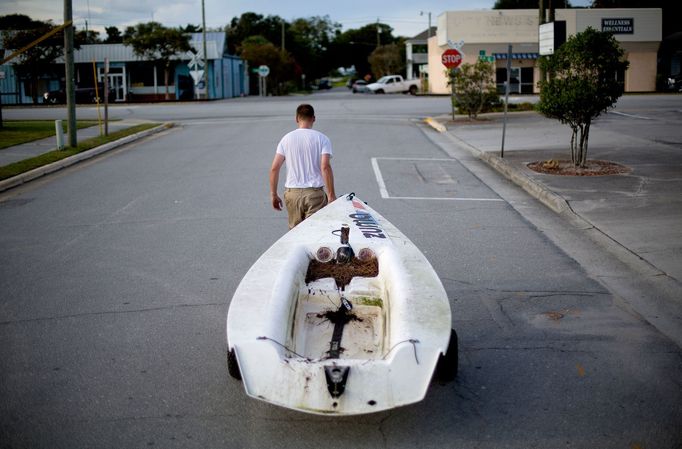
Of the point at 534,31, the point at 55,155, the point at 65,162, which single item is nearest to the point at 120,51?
the point at 534,31

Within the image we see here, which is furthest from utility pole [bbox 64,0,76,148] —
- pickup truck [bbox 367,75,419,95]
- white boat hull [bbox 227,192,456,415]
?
pickup truck [bbox 367,75,419,95]

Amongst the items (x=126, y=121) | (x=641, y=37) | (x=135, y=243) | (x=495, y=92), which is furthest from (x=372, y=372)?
(x=641, y=37)

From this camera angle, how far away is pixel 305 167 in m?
7.50

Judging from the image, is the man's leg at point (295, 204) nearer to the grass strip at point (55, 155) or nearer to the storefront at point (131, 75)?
the grass strip at point (55, 155)

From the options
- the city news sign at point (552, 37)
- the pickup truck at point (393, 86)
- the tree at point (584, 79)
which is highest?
the pickup truck at point (393, 86)

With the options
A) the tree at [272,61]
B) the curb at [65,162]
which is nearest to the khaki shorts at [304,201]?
the curb at [65,162]

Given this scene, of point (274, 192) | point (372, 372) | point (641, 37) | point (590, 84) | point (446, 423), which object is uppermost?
point (641, 37)

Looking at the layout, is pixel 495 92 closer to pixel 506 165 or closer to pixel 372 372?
pixel 506 165

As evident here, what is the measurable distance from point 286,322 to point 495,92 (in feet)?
82.7

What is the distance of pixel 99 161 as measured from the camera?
59.9ft

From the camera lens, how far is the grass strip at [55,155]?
1566 centimetres

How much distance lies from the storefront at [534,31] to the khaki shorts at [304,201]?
46059 millimetres

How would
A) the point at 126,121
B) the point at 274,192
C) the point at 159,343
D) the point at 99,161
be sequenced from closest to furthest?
the point at 159,343 < the point at 274,192 < the point at 99,161 < the point at 126,121

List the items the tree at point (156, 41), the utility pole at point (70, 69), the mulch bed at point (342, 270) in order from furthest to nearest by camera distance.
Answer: the tree at point (156, 41) → the utility pole at point (70, 69) → the mulch bed at point (342, 270)
